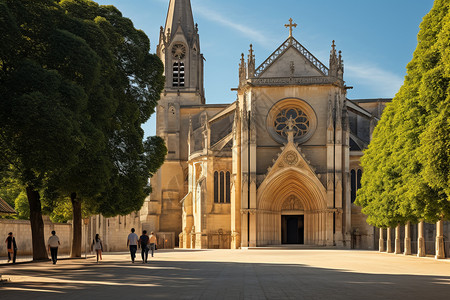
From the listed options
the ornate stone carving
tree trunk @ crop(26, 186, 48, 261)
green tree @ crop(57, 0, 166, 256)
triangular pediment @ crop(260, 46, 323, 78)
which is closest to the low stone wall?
green tree @ crop(57, 0, 166, 256)

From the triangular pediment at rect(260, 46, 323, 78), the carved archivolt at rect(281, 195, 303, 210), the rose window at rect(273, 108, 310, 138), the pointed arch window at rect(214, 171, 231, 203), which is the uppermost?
the triangular pediment at rect(260, 46, 323, 78)

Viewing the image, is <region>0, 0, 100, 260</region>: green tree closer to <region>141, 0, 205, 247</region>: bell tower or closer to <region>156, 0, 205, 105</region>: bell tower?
<region>141, 0, 205, 247</region>: bell tower

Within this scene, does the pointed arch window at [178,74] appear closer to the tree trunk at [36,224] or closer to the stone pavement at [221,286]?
the tree trunk at [36,224]

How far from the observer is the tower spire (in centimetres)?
7531

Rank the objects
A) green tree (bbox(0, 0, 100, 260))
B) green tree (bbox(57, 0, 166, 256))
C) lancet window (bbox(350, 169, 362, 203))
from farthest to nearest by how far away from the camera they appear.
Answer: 1. lancet window (bbox(350, 169, 362, 203))
2. green tree (bbox(57, 0, 166, 256))
3. green tree (bbox(0, 0, 100, 260))

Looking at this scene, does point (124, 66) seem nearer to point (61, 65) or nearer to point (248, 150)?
point (61, 65)

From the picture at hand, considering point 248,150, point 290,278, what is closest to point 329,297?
point 290,278

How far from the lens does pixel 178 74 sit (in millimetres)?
75000

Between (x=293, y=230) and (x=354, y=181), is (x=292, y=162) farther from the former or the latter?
(x=293, y=230)

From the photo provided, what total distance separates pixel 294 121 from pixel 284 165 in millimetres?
4515

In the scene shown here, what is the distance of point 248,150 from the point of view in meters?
57.5

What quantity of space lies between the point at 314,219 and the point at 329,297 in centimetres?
4464

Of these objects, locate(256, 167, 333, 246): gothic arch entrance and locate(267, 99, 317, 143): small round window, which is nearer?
locate(256, 167, 333, 246): gothic arch entrance

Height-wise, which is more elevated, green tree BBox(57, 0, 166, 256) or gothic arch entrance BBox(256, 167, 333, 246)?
green tree BBox(57, 0, 166, 256)
